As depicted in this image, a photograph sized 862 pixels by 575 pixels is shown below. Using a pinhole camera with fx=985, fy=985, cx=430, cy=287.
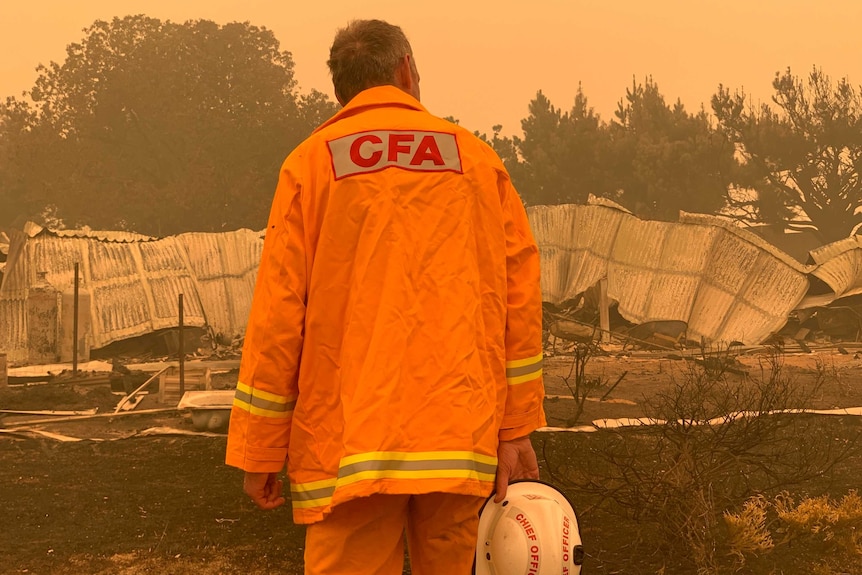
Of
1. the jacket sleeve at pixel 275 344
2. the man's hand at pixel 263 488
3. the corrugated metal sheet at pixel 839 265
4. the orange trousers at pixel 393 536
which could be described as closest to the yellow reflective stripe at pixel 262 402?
the jacket sleeve at pixel 275 344

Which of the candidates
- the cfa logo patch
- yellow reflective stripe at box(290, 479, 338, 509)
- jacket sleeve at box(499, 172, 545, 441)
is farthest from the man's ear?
yellow reflective stripe at box(290, 479, 338, 509)

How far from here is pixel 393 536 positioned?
237 cm

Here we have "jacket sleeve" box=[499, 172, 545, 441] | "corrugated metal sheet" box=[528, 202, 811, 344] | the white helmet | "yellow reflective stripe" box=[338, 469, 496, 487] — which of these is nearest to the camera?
"yellow reflective stripe" box=[338, 469, 496, 487]

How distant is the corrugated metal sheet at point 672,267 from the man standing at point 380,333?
427cm

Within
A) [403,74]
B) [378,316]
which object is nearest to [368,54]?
[403,74]

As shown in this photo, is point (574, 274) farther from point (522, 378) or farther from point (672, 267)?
point (522, 378)

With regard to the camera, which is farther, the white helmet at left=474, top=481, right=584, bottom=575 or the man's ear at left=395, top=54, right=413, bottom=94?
the white helmet at left=474, top=481, right=584, bottom=575

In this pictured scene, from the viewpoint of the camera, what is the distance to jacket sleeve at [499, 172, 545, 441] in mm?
2449

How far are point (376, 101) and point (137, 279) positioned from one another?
13.6 ft

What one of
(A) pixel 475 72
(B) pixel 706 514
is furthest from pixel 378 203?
(A) pixel 475 72

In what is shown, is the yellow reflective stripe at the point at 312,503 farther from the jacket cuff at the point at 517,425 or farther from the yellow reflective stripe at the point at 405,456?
the jacket cuff at the point at 517,425

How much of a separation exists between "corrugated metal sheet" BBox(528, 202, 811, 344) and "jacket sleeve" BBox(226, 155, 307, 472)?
174 inches

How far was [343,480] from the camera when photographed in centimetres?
224

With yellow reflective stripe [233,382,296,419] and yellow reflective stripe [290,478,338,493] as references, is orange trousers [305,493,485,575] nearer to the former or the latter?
yellow reflective stripe [290,478,338,493]
